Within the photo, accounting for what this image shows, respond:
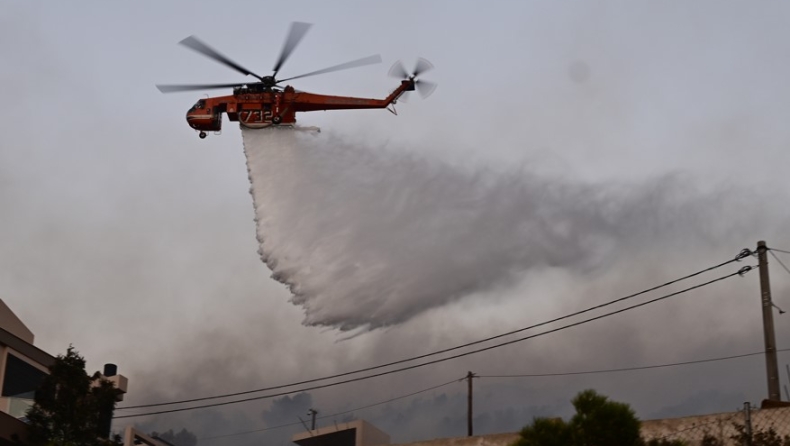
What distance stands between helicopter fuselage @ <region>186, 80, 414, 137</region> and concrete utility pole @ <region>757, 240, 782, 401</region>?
23.3 metres

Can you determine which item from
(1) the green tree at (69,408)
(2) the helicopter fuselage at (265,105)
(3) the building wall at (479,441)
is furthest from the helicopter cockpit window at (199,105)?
(3) the building wall at (479,441)

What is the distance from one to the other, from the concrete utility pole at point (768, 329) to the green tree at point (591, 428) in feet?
29.8

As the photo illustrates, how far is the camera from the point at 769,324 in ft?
97.6

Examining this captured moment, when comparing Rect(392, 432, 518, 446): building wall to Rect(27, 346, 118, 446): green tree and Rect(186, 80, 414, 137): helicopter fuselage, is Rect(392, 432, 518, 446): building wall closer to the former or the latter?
Rect(27, 346, 118, 446): green tree

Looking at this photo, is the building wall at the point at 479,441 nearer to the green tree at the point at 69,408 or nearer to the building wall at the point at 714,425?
the building wall at the point at 714,425

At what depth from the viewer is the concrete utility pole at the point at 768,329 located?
28703 mm

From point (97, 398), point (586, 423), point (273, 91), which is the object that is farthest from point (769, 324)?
point (273, 91)

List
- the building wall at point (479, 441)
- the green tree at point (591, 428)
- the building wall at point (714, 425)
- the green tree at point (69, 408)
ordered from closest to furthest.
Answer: the green tree at point (591, 428) → the building wall at point (714, 425) → the building wall at point (479, 441) → the green tree at point (69, 408)

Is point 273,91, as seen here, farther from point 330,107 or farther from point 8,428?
point 8,428

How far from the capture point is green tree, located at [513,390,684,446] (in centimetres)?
2039

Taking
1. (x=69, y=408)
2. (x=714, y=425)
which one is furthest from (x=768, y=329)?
(x=69, y=408)

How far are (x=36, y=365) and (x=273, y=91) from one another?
16.1 m

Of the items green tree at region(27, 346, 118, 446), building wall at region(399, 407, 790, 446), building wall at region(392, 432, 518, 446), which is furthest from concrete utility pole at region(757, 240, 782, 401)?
green tree at region(27, 346, 118, 446)

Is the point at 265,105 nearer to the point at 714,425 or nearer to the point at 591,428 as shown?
the point at 714,425
